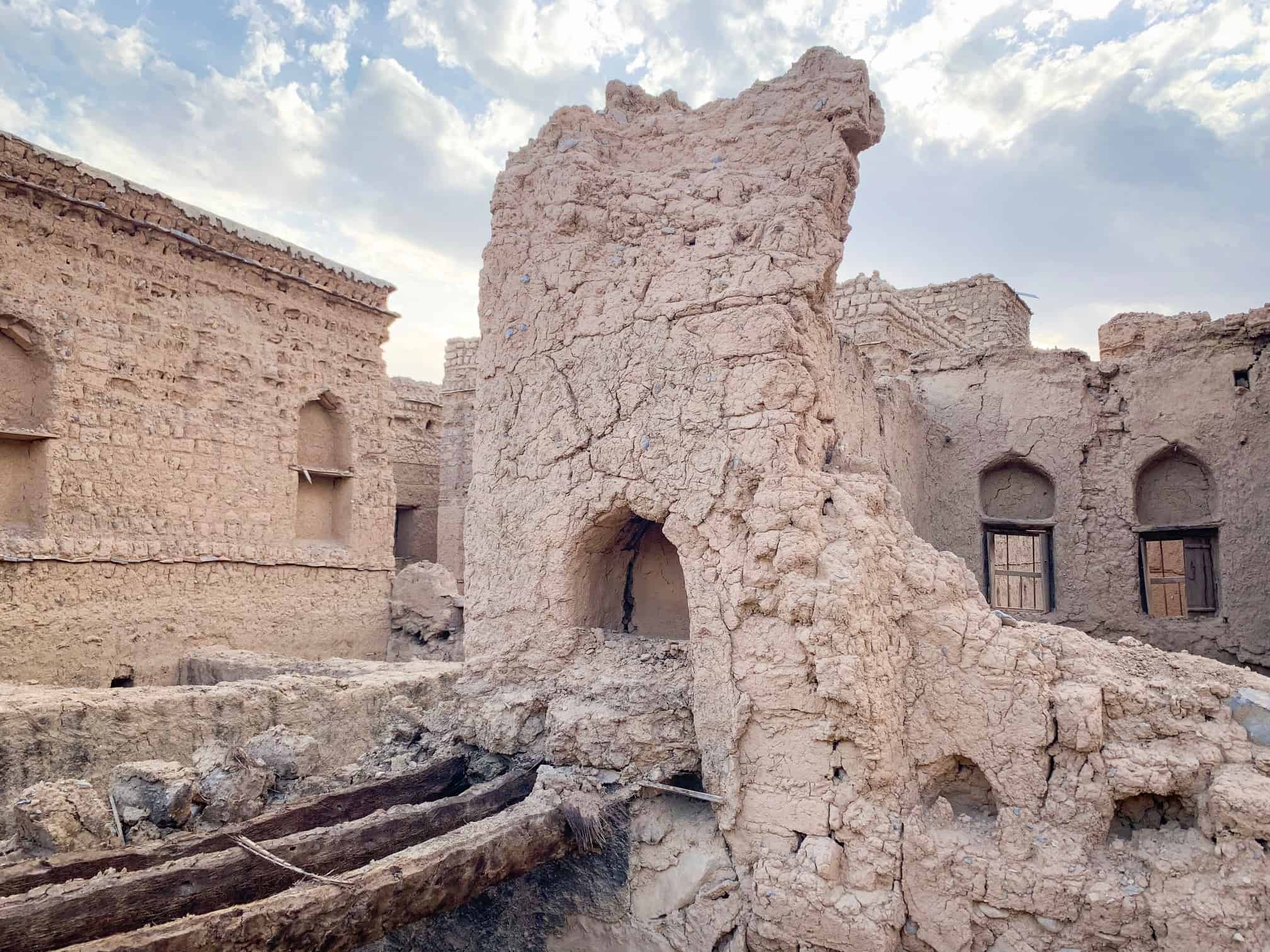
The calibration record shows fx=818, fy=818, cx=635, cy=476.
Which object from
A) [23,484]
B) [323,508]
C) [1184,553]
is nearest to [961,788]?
[1184,553]

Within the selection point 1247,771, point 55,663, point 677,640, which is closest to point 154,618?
point 55,663

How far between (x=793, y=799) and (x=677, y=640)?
38.9 inches

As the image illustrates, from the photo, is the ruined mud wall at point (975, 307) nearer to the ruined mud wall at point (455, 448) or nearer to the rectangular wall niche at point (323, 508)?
the ruined mud wall at point (455, 448)

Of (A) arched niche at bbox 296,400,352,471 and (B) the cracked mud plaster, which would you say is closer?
(B) the cracked mud plaster

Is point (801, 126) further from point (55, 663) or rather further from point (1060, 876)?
point (55, 663)

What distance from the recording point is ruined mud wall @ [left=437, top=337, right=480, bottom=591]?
508 inches

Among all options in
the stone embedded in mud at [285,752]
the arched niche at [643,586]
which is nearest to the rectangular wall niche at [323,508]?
the stone embedded in mud at [285,752]

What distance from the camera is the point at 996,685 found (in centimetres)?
309

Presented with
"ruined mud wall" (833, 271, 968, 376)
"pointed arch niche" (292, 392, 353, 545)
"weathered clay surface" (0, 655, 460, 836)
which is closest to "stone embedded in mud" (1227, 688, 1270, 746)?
"weathered clay surface" (0, 655, 460, 836)

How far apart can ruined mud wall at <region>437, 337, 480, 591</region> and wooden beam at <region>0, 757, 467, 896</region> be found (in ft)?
30.3

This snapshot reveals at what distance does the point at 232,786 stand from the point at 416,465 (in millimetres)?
10327

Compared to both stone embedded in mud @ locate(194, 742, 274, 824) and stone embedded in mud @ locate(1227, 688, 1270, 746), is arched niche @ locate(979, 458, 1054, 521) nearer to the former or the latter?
stone embedded in mud @ locate(1227, 688, 1270, 746)

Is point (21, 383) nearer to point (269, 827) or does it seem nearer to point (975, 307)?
point (269, 827)

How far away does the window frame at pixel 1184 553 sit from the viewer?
6.95 m
